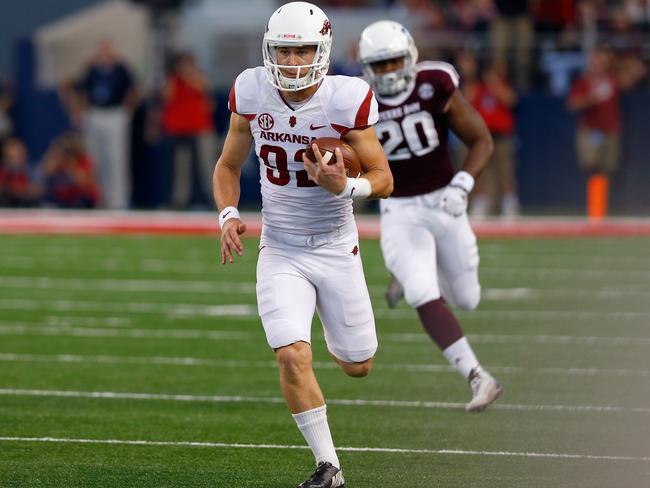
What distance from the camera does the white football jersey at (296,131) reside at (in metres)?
5.62

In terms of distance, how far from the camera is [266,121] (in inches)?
224

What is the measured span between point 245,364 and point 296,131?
3.03 meters

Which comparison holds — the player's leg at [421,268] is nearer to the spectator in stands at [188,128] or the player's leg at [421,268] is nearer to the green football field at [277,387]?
the green football field at [277,387]

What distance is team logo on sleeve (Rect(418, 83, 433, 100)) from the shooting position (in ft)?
24.7

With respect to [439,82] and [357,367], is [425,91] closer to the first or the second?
[439,82]

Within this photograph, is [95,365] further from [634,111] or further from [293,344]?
[634,111]

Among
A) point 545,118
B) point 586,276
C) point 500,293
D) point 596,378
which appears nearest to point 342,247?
point 596,378

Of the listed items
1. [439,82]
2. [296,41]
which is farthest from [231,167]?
[439,82]

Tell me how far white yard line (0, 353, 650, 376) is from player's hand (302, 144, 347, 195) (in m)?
3.05

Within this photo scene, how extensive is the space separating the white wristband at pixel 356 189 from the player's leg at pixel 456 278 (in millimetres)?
1906

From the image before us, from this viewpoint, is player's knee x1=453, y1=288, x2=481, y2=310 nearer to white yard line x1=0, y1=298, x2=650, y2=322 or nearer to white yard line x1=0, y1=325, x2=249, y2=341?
white yard line x1=0, y1=325, x2=249, y2=341

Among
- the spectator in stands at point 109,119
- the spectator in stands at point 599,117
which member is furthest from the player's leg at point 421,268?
the spectator in stands at point 109,119

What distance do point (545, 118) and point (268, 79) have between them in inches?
504

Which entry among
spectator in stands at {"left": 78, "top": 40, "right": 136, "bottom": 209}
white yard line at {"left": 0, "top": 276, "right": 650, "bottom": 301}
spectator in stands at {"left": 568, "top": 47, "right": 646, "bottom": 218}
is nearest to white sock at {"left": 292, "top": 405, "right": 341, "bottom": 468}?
white yard line at {"left": 0, "top": 276, "right": 650, "bottom": 301}
